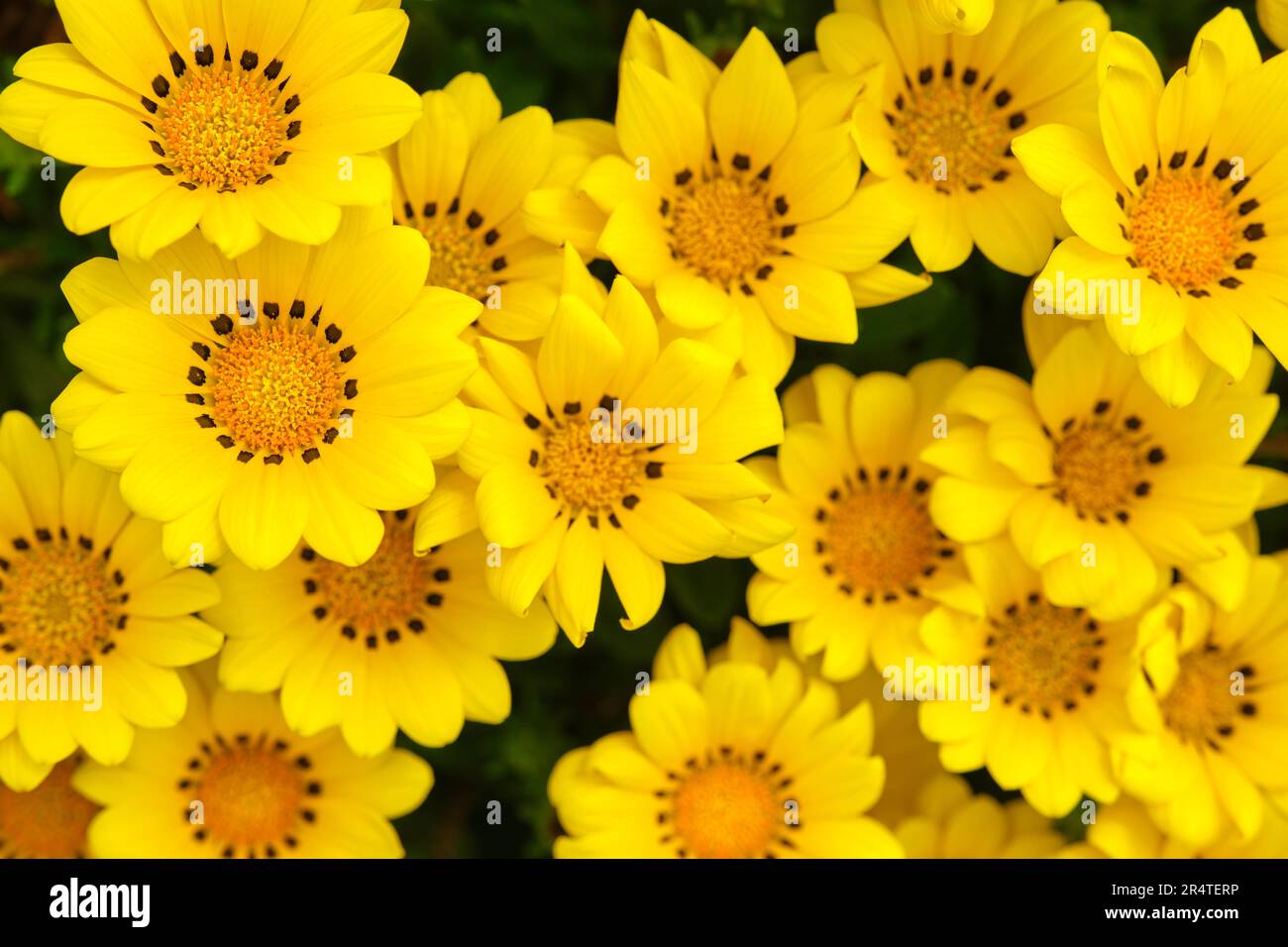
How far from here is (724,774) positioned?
11.0 ft

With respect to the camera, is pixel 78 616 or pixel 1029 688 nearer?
pixel 78 616

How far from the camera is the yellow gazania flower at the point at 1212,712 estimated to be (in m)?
3.19

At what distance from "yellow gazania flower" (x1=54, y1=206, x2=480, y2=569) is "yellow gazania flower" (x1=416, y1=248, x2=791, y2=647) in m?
0.16

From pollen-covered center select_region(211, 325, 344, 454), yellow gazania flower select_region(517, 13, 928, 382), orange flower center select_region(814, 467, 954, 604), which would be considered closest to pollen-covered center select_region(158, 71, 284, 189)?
pollen-covered center select_region(211, 325, 344, 454)

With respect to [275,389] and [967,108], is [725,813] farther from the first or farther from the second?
[967,108]

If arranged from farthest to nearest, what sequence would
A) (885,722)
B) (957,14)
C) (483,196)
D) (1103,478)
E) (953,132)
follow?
(885,722) < (1103,478) < (953,132) < (483,196) < (957,14)

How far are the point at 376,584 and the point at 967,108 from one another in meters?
1.89

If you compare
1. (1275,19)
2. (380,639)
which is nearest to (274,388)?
(380,639)

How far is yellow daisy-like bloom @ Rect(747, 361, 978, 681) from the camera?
3.23 meters

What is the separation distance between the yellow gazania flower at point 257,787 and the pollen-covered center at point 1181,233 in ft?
7.16

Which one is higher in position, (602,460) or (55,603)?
(602,460)

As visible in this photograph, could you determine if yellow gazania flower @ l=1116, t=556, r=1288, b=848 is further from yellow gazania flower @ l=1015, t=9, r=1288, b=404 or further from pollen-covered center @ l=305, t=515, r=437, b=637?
pollen-covered center @ l=305, t=515, r=437, b=637

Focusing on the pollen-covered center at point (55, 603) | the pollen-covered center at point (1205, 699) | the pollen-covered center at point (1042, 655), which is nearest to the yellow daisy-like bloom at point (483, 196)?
the pollen-covered center at point (55, 603)

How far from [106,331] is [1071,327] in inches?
87.7
